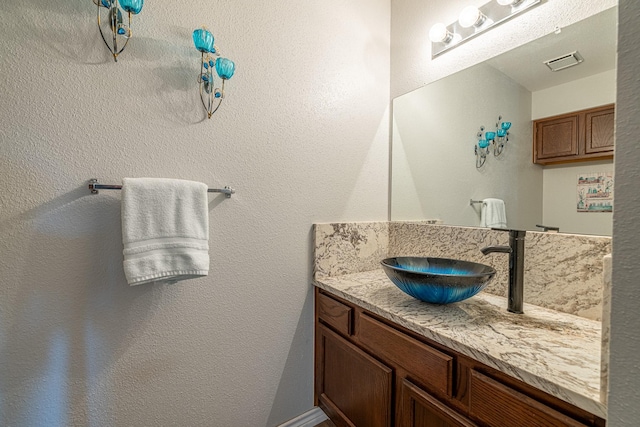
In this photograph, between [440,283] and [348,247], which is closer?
[440,283]

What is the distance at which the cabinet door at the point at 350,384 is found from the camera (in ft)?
3.30

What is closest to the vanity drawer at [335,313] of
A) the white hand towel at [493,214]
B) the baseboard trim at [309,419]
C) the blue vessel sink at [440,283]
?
the blue vessel sink at [440,283]

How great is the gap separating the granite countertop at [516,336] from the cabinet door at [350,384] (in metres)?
0.23

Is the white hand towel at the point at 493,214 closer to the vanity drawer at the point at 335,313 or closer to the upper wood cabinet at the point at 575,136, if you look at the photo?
the upper wood cabinet at the point at 575,136

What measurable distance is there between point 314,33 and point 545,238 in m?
1.37

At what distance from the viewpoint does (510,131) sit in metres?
1.15

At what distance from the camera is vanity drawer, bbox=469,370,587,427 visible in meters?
0.58

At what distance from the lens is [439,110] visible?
1.43 meters

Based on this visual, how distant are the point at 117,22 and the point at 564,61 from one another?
159cm

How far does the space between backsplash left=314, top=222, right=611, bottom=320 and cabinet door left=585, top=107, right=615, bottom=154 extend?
0.30 meters

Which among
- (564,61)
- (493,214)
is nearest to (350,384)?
(493,214)

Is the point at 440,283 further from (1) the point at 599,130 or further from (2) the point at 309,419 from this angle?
(2) the point at 309,419

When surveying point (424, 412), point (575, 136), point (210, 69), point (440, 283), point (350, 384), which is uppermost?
point (210, 69)

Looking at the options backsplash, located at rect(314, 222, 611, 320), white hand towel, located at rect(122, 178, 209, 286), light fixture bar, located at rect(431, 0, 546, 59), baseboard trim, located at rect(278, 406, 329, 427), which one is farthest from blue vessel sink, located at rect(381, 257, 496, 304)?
light fixture bar, located at rect(431, 0, 546, 59)
